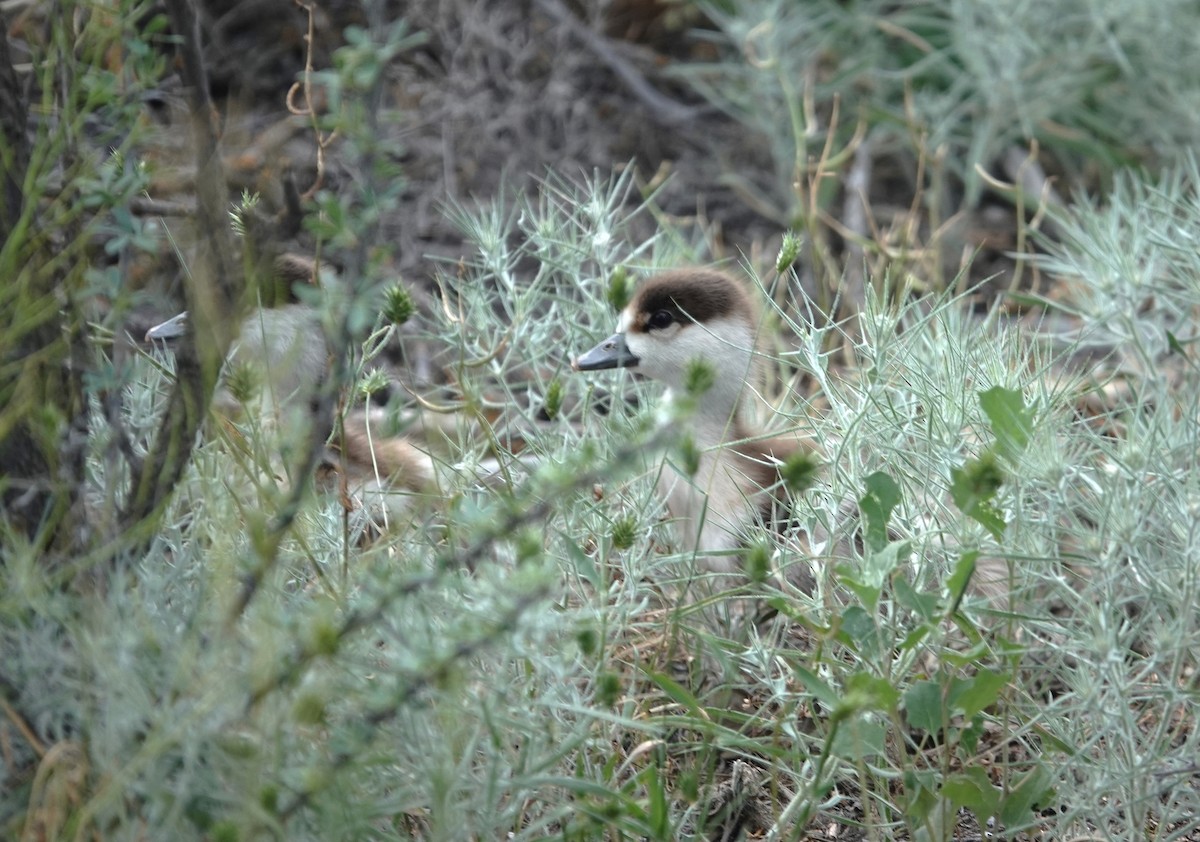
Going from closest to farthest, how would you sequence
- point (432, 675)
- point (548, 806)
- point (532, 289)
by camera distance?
point (432, 675) < point (548, 806) < point (532, 289)

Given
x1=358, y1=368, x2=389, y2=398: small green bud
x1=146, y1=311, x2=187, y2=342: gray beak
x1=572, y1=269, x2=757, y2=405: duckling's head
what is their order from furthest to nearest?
x1=572, y1=269, x2=757, y2=405: duckling's head, x1=146, y1=311, x2=187, y2=342: gray beak, x1=358, y1=368, x2=389, y2=398: small green bud

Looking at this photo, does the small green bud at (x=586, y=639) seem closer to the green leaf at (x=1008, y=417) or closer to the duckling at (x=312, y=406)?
the green leaf at (x=1008, y=417)

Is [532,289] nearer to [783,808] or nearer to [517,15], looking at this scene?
[783,808]

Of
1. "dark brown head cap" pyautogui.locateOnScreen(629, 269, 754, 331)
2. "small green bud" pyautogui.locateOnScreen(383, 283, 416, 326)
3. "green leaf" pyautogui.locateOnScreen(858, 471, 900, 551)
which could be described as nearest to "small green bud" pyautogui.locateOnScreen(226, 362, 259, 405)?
"small green bud" pyautogui.locateOnScreen(383, 283, 416, 326)

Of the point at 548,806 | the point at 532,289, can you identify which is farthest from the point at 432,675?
the point at 532,289

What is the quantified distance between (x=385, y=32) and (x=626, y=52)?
3.41 ft

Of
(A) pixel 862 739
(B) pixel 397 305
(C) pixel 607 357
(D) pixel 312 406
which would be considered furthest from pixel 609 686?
(C) pixel 607 357

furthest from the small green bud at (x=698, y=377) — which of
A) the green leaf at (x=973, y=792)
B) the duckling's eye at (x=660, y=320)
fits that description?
the duckling's eye at (x=660, y=320)

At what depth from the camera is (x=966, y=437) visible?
248 cm

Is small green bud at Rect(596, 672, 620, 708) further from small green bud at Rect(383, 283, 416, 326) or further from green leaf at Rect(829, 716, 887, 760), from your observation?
small green bud at Rect(383, 283, 416, 326)

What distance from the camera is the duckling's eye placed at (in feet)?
10.2

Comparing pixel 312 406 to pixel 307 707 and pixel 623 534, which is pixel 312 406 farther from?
pixel 307 707

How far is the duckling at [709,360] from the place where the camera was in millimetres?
2920

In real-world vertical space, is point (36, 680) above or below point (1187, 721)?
above
